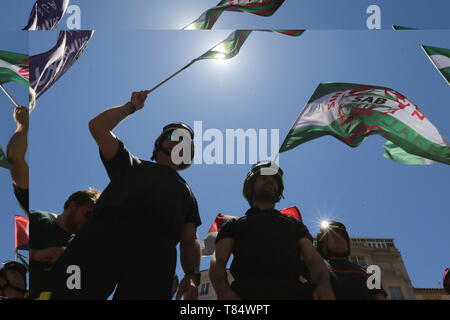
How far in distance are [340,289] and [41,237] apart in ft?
6.88

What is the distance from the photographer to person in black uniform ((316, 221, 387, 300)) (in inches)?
127

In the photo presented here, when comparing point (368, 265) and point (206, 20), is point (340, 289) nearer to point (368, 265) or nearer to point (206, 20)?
point (368, 265)

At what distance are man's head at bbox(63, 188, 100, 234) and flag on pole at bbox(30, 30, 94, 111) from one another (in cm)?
108

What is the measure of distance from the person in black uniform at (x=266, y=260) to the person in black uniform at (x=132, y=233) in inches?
8.5

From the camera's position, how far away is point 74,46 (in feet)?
13.8

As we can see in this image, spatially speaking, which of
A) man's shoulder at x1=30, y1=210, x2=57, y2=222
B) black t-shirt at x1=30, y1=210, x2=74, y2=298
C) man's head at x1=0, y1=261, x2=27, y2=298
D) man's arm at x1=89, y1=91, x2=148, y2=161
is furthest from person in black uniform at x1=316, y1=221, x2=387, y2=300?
man's head at x1=0, y1=261, x2=27, y2=298

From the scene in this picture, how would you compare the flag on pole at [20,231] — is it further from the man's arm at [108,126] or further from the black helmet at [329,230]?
the black helmet at [329,230]

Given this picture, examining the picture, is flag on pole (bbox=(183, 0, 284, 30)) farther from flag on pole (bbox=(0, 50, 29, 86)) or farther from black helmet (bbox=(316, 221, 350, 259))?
black helmet (bbox=(316, 221, 350, 259))

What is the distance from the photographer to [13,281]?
359 centimetres

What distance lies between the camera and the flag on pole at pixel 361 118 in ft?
14.1

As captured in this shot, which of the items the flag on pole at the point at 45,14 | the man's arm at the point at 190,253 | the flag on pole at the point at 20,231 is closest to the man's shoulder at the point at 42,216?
the flag on pole at the point at 20,231
